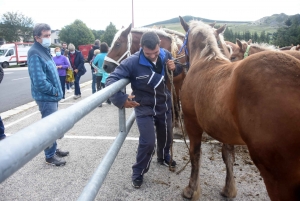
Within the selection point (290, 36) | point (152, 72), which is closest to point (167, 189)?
point (152, 72)

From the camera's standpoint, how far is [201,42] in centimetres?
288

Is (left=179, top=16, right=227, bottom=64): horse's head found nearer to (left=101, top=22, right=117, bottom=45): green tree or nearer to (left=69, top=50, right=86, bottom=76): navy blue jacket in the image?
(left=69, top=50, right=86, bottom=76): navy blue jacket

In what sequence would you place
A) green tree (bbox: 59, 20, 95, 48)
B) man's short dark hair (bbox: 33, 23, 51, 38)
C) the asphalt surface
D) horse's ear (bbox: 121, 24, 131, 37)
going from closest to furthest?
the asphalt surface, man's short dark hair (bbox: 33, 23, 51, 38), horse's ear (bbox: 121, 24, 131, 37), green tree (bbox: 59, 20, 95, 48)

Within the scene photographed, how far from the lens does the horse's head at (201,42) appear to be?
2.57 metres

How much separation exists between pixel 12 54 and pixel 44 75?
1177 inches

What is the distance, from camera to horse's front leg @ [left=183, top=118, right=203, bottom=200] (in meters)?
2.60

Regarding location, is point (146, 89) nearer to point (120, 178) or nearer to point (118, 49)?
point (120, 178)

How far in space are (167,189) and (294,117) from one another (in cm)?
183

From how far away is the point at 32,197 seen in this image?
2621 millimetres

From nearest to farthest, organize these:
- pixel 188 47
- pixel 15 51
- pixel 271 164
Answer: pixel 271 164 → pixel 188 47 → pixel 15 51

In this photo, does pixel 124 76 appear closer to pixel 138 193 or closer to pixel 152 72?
pixel 152 72

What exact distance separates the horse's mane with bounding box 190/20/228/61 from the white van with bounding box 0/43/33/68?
29904 millimetres

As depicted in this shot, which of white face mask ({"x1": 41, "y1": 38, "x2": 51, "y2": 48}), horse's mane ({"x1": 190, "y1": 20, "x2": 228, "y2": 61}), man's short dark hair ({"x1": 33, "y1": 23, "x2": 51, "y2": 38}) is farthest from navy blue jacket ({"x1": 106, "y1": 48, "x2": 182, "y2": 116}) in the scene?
man's short dark hair ({"x1": 33, "y1": 23, "x2": 51, "y2": 38})

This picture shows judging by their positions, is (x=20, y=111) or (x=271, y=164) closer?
(x=271, y=164)
